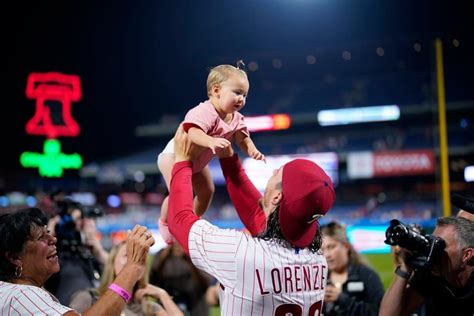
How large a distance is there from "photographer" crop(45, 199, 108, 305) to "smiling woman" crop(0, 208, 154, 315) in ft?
6.72

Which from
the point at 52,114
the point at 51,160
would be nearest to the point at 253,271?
the point at 52,114

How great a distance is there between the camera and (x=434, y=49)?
1038 cm

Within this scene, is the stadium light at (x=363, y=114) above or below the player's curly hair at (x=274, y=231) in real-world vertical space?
above

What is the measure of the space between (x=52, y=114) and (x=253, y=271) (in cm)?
2245

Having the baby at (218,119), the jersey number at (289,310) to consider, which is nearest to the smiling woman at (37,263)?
the baby at (218,119)

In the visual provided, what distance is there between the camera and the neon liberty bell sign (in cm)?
2314

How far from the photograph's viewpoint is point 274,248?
9.18ft

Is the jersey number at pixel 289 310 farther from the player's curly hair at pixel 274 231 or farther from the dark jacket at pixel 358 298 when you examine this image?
the dark jacket at pixel 358 298

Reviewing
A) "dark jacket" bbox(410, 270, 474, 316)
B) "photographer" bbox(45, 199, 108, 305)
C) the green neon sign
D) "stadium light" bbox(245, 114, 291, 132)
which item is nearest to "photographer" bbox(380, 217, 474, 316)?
"dark jacket" bbox(410, 270, 474, 316)

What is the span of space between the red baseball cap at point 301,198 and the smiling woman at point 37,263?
636 mm

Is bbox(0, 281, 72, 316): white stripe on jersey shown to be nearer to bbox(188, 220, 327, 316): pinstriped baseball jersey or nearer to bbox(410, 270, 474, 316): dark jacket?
bbox(188, 220, 327, 316): pinstriped baseball jersey

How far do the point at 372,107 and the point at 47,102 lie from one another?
48.5 ft

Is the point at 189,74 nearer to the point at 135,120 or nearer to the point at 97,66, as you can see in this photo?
the point at 97,66

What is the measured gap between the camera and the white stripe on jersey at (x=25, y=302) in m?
2.81
